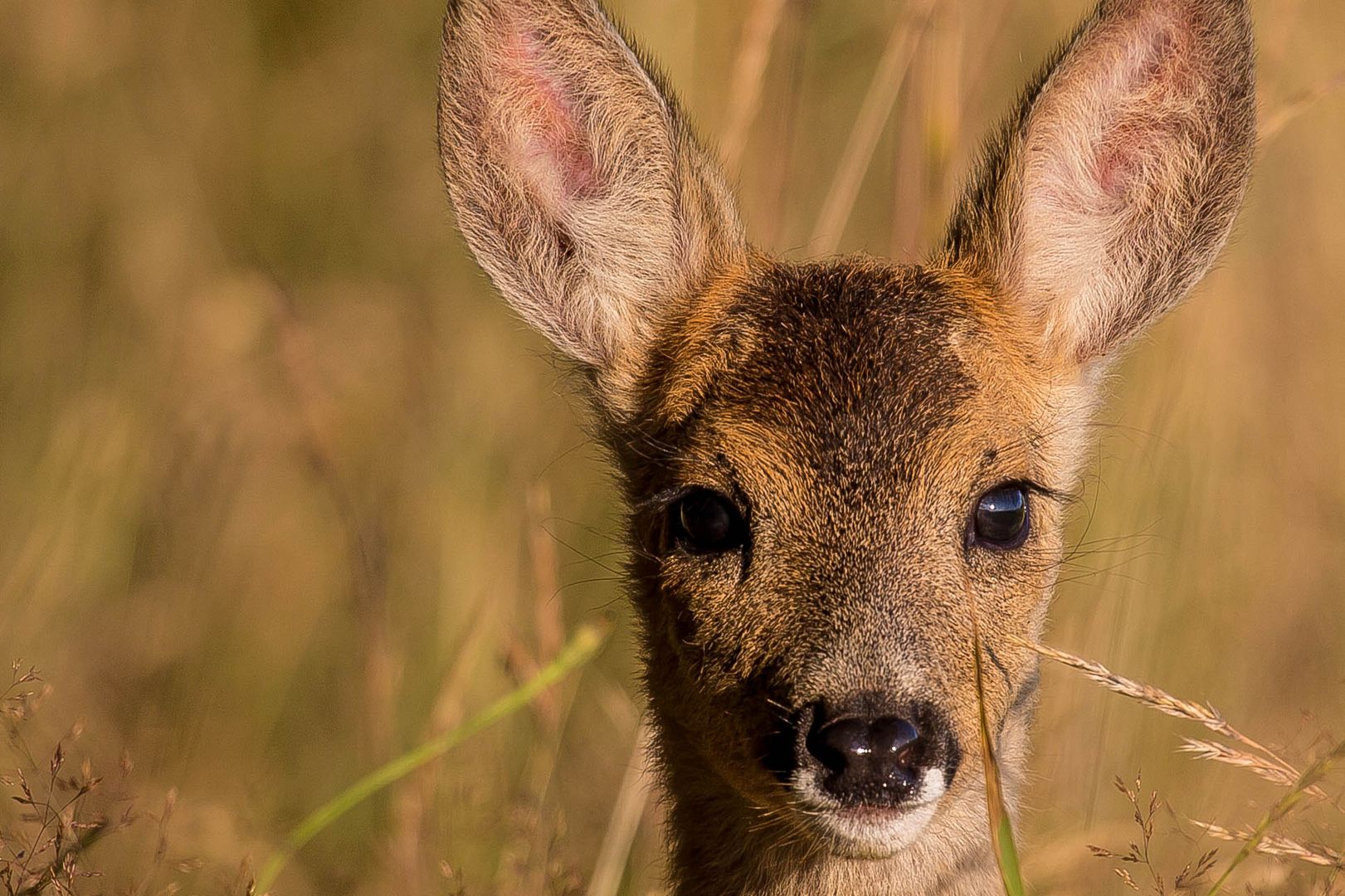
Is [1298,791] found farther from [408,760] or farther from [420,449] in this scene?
[420,449]

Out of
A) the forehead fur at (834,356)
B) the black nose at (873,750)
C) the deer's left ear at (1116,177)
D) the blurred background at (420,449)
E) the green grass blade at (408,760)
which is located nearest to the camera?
the black nose at (873,750)

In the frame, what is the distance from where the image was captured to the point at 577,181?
613cm

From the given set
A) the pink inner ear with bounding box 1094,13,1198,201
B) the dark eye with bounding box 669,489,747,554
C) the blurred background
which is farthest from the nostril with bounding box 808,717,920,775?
the pink inner ear with bounding box 1094,13,1198,201

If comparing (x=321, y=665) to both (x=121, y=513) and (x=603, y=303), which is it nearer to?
(x=121, y=513)

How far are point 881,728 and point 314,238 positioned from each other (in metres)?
5.95

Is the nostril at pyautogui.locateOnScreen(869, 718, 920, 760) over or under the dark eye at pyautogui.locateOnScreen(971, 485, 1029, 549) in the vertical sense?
under

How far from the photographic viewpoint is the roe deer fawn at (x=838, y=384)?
479 centimetres

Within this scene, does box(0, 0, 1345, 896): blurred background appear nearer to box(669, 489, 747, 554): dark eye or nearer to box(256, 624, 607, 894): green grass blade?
box(256, 624, 607, 894): green grass blade

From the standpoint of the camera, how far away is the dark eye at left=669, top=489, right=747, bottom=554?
5.20 meters

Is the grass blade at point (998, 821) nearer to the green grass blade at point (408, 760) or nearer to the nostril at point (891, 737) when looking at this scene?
the nostril at point (891, 737)

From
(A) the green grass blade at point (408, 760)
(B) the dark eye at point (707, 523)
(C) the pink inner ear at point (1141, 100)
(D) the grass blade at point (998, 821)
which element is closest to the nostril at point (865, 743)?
(D) the grass blade at point (998, 821)

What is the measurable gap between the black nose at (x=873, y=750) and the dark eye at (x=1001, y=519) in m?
0.78

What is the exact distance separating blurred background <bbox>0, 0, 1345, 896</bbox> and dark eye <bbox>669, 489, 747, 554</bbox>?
87 centimetres

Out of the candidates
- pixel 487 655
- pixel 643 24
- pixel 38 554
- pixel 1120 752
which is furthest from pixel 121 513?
pixel 1120 752
